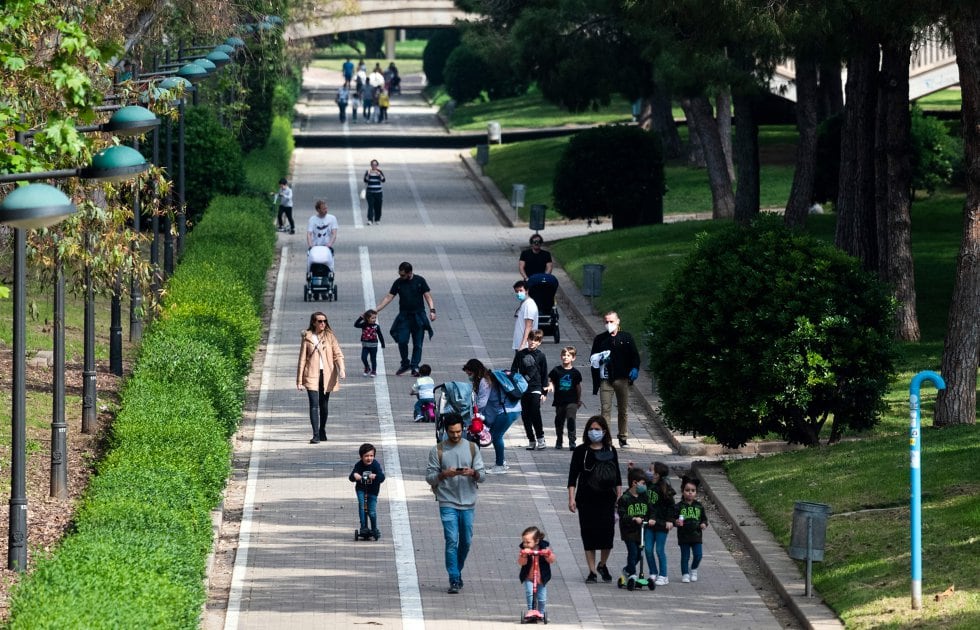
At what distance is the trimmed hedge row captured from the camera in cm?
1099

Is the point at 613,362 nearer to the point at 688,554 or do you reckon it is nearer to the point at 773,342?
the point at 773,342

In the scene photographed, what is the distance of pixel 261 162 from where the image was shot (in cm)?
4778

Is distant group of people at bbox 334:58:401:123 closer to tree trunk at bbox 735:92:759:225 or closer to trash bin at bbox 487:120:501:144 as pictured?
trash bin at bbox 487:120:501:144

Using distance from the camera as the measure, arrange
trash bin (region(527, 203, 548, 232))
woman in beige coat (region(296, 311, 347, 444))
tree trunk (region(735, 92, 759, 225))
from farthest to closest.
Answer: trash bin (region(527, 203, 548, 232)), tree trunk (region(735, 92, 759, 225)), woman in beige coat (region(296, 311, 347, 444))

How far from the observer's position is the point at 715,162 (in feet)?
132

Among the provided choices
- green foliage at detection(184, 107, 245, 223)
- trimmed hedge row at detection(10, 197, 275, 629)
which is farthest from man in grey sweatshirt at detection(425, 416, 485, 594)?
green foliage at detection(184, 107, 245, 223)

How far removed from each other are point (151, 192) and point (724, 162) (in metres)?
17.0

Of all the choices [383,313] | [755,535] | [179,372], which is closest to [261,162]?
[383,313]

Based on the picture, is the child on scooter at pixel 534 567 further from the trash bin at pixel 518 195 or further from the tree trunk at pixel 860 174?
the trash bin at pixel 518 195

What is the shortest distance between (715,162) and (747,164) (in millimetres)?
4302

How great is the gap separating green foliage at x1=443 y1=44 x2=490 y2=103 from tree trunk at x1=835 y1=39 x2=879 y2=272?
49784 mm

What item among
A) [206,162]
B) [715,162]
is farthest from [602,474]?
[715,162]

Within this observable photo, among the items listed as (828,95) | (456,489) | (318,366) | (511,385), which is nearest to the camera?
(456,489)

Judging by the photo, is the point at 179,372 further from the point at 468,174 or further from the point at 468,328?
the point at 468,174
